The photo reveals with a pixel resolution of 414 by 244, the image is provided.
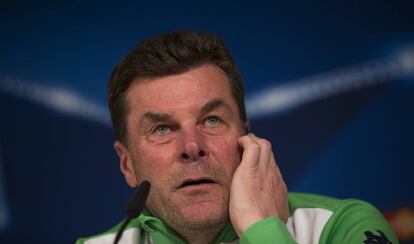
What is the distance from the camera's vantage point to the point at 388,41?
2.67 meters

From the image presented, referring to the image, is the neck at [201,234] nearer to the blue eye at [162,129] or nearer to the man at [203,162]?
the man at [203,162]

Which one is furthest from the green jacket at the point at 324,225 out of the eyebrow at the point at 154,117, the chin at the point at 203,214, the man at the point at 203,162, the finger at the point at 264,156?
the eyebrow at the point at 154,117

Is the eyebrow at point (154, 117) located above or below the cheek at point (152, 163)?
above

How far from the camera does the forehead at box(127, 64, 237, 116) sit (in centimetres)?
176

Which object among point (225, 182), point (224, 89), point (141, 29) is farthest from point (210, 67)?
point (141, 29)

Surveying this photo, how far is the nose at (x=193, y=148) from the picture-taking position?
165 cm

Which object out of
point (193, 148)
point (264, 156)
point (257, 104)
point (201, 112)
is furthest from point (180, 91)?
point (257, 104)

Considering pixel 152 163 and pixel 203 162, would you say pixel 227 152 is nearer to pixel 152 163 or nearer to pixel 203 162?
pixel 203 162

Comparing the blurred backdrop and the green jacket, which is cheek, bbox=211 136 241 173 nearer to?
the green jacket

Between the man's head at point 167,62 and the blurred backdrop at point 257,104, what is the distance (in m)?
0.73

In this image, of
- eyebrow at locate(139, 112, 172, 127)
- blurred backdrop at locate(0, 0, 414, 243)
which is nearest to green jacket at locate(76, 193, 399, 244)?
eyebrow at locate(139, 112, 172, 127)

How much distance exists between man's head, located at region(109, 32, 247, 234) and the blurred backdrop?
2.43 ft

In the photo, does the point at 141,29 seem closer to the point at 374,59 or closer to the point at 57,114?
the point at 57,114

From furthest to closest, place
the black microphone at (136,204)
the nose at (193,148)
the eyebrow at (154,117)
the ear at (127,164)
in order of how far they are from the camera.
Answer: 1. the ear at (127,164)
2. the eyebrow at (154,117)
3. the nose at (193,148)
4. the black microphone at (136,204)
